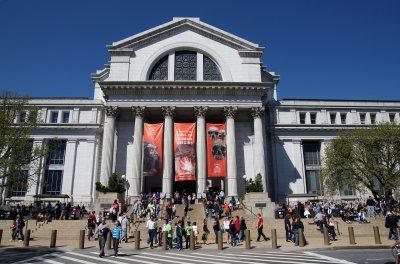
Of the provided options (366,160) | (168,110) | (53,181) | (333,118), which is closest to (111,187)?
(168,110)

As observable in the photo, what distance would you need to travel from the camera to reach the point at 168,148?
3891 centimetres

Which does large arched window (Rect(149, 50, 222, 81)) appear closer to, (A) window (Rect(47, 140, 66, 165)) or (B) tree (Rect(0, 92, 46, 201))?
(A) window (Rect(47, 140, 66, 165))

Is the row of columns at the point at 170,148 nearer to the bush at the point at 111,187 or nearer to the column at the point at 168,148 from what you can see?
the column at the point at 168,148

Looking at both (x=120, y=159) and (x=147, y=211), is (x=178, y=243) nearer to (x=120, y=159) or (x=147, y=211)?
(x=147, y=211)

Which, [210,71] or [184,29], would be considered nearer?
[210,71]

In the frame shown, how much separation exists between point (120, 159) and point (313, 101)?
2987 centimetres

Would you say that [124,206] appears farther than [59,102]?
No

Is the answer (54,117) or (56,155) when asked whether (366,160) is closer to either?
(56,155)

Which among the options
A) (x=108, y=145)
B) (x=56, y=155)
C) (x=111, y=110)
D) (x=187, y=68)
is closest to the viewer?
(x=108, y=145)

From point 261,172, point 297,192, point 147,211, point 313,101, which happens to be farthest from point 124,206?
point 313,101

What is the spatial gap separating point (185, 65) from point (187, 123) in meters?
8.92

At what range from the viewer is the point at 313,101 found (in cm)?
4947

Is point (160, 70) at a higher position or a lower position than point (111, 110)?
higher

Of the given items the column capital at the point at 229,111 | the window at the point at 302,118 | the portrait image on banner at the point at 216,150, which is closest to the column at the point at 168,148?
the portrait image on banner at the point at 216,150
